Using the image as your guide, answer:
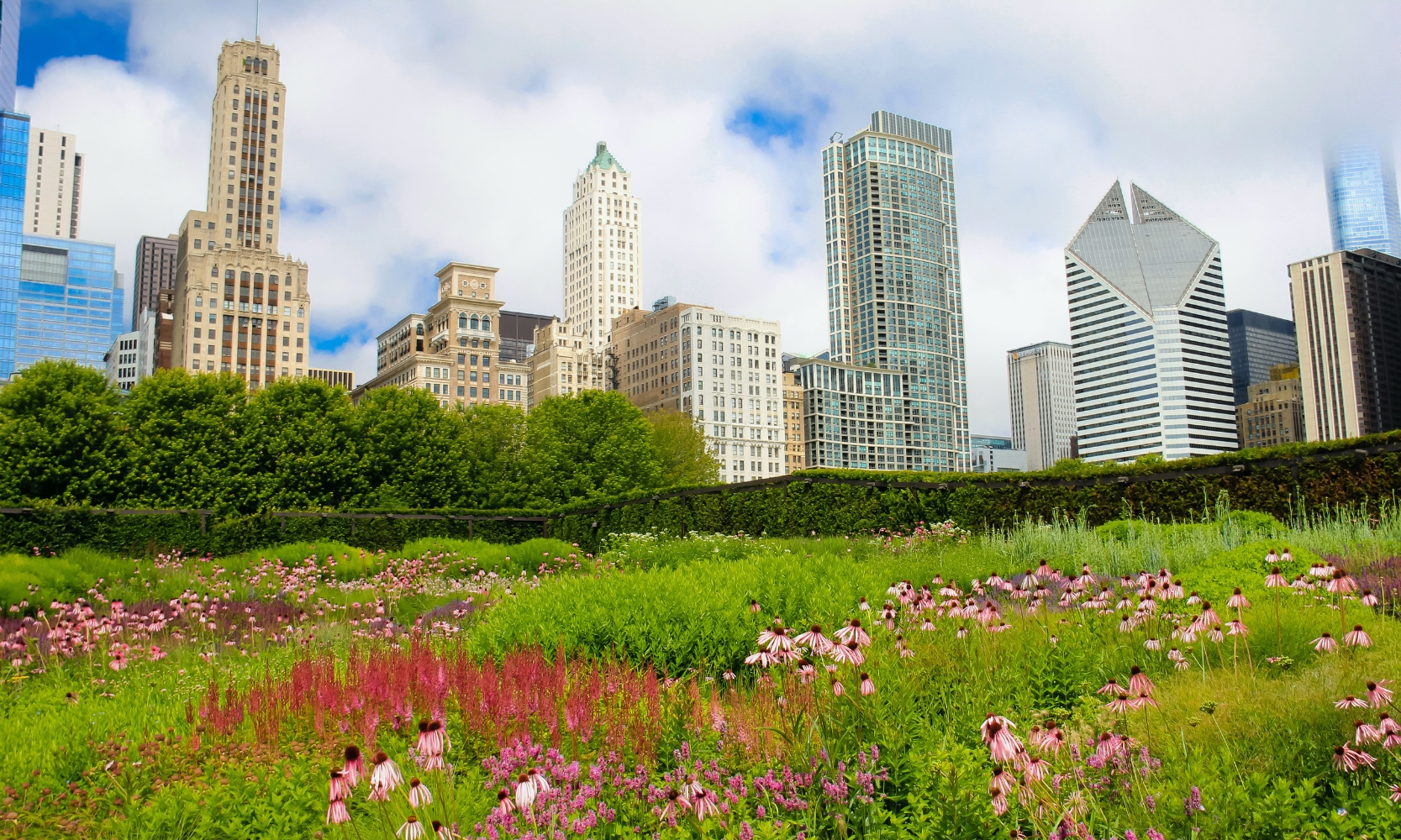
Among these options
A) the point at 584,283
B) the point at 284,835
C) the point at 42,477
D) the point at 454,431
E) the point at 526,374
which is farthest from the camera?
the point at 584,283

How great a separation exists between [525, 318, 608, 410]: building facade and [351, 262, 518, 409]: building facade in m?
17.2

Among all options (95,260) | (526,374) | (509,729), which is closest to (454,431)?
(509,729)

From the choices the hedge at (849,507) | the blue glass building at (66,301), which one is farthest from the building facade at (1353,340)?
the blue glass building at (66,301)

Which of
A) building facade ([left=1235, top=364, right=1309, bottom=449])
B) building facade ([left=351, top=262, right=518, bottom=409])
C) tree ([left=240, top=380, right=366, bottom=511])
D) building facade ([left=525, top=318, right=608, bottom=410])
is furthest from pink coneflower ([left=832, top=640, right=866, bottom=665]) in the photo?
building facade ([left=1235, top=364, right=1309, bottom=449])

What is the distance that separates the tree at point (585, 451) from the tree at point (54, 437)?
18.1m

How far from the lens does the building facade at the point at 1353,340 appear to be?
562ft

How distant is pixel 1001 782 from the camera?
2.86 metres

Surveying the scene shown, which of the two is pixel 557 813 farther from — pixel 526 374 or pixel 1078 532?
pixel 526 374

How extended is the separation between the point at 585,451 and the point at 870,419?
130686mm

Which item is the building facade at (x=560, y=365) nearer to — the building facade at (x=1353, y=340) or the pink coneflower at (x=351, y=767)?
the pink coneflower at (x=351, y=767)

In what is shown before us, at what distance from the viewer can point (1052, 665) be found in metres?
5.10

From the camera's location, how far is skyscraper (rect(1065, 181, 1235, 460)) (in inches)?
7382

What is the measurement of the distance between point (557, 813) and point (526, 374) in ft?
403

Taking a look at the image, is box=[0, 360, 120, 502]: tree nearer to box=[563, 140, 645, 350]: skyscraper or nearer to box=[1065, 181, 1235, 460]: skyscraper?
box=[563, 140, 645, 350]: skyscraper
